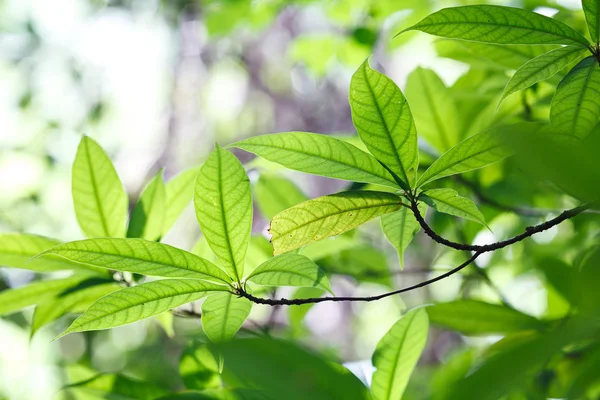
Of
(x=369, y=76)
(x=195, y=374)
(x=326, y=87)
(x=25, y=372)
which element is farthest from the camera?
(x=326, y=87)

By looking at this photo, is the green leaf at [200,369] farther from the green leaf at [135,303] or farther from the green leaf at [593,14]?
the green leaf at [593,14]

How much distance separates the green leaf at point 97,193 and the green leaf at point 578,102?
1.94 ft

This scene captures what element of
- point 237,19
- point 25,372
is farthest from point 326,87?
point 25,372

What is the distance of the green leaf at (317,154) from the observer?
1.86 feet

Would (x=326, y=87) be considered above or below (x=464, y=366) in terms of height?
above

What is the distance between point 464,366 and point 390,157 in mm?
459

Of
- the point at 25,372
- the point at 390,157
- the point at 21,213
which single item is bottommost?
the point at 25,372

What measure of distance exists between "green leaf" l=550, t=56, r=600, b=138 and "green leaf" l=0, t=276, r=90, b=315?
2.29 feet

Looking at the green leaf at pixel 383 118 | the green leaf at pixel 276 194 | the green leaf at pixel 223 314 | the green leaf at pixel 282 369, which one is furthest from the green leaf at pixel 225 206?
the green leaf at pixel 276 194

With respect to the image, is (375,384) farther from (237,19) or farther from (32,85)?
(32,85)

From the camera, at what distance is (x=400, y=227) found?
2.10 feet

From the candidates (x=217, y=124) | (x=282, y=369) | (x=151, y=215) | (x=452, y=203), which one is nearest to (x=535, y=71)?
(x=452, y=203)

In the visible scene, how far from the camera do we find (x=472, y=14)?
1.82 feet

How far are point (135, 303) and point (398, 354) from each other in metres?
0.32
